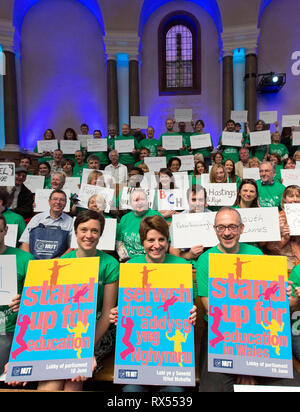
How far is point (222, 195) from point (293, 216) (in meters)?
1.03

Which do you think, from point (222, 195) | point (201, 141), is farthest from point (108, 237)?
point (201, 141)

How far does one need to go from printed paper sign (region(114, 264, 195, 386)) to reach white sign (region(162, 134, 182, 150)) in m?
6.01

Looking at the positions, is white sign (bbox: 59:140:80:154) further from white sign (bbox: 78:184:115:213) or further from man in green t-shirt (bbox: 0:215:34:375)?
man in green t-shirt (bbox: 0:215:34:375)

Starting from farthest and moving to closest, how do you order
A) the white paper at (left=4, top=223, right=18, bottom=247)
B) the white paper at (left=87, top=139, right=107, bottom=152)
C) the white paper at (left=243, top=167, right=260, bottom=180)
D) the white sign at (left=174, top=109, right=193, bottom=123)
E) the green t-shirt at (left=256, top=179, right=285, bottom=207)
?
the white sign at (left=174, top=109, right=193, bottom=123), the white paper at (left=87, top=139, right=107, bottom=152), the white paper at (left=243, top=167, right=260, bottom=180), the green t-shirt at (left=256, top=179, right=285, bottom=207), the white paper at (left=4, top=223, right=18, bottom=247)

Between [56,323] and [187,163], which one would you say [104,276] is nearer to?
[56,323]

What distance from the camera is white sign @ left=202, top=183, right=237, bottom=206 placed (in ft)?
12.2

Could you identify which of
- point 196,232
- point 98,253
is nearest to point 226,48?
point 196,232

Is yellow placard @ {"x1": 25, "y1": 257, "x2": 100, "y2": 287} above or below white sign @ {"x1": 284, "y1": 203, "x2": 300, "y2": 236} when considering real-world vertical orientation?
below

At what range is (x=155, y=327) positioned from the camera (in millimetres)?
1688

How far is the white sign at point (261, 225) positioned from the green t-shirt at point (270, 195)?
115cm

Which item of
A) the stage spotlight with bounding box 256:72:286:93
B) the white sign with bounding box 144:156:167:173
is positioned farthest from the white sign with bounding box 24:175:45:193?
the stage spotlight with bounding box 256:72:286:93

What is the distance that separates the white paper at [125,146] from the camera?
7.36 m

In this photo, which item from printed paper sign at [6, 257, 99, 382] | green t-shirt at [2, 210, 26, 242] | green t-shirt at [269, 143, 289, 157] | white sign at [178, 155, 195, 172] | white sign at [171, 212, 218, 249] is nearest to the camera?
printed paper sign at [6, 257, 99, 382]

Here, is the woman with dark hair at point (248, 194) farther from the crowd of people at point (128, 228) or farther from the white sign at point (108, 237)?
the white sign at point (108, 237)
